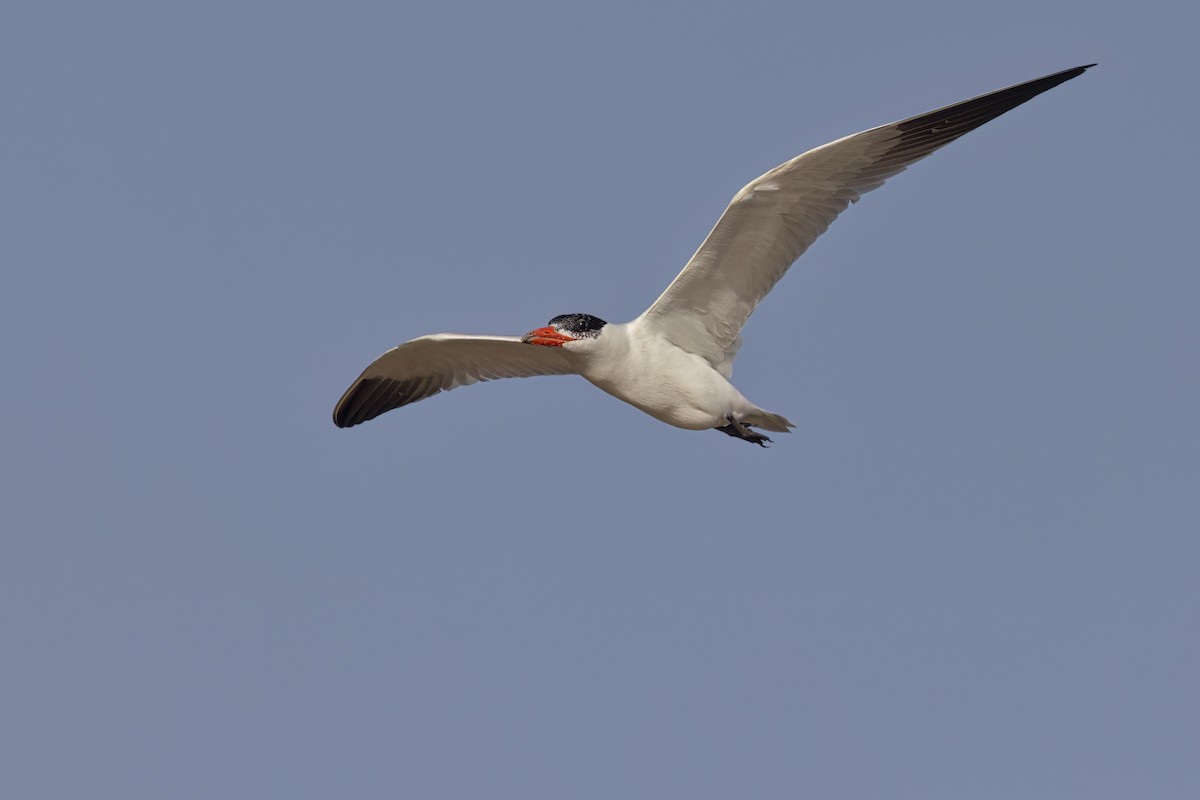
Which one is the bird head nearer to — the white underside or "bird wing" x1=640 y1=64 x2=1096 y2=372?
the white underside

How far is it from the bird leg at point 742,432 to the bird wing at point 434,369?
1893 mm

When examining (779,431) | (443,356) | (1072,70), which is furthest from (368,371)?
(1072,70)

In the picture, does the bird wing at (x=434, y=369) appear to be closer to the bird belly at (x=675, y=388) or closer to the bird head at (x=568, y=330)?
the bird head at (x=568, y=330)

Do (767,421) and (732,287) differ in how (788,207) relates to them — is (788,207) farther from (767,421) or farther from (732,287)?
(767,421)

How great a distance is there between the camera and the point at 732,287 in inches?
645

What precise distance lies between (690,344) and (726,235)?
4.72ft

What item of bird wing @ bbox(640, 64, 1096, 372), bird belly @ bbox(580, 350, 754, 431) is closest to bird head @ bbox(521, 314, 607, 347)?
bird belly @ bbox(580, 350, 754, 431)

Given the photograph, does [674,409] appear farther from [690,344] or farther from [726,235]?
[726,235]

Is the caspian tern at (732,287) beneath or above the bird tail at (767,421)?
above

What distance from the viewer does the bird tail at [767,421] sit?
1688 centimetres

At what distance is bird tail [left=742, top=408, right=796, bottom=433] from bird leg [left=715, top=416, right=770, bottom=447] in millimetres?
101

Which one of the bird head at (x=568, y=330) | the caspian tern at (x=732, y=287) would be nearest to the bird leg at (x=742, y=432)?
the caspian tern at (x=732, y=287)

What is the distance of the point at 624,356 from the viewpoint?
16.1 m

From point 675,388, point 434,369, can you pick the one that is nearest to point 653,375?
point 675,388
